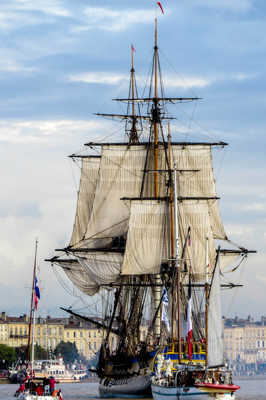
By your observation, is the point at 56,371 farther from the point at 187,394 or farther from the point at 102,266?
the point at 187,394

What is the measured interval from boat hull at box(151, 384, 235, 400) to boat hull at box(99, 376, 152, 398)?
14.9 metres

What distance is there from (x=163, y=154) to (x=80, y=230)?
423 inches

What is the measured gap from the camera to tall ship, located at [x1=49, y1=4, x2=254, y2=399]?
267 feet

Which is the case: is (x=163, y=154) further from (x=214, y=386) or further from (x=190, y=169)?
(x=214, y=386)

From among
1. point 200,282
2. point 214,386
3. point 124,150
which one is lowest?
point 214,386

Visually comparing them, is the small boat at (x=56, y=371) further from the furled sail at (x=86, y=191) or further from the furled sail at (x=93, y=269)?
the furled sail at (x=93, y=269)

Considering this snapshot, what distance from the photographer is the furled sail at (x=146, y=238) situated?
275 feet

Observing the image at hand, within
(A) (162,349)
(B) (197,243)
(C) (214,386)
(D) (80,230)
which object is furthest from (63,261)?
(C) (214,386)

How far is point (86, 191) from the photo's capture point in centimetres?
9944

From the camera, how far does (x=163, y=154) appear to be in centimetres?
9225

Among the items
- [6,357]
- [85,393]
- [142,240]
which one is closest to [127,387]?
[142,240]

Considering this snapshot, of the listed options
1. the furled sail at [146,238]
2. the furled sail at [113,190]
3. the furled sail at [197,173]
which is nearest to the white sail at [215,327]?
the furled sail at [146,238]

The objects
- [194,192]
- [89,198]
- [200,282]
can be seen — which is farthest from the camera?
[89,198]

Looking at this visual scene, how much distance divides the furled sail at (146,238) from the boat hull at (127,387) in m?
8.32
